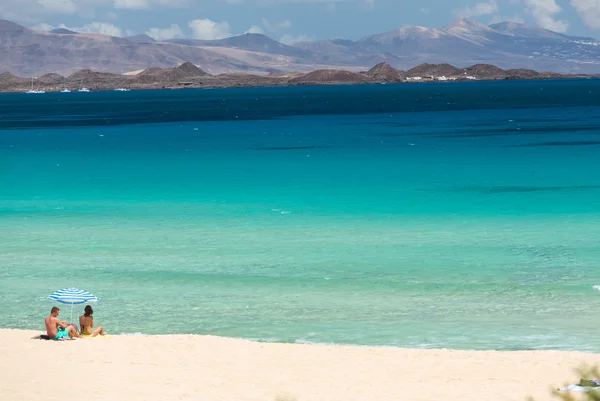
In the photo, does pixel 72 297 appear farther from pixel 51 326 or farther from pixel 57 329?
pixel 51 326

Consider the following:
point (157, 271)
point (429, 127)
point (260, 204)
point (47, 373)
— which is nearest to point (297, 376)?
point (47, 373)

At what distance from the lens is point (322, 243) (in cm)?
3109

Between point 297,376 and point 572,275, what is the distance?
1131 centimetres

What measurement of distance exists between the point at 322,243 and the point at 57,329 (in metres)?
12.8

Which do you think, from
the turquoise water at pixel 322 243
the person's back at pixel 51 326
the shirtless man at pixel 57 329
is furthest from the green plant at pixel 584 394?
the person's back at pixel 51 326

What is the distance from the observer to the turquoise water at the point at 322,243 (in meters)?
22.1

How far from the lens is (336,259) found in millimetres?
28500

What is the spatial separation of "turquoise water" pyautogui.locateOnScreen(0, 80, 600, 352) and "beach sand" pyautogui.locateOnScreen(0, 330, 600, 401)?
1.58 metres

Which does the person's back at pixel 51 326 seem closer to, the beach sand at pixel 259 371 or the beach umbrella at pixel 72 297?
the beach sand at pixel 259 371

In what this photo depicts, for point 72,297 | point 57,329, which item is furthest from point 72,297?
point 57,329

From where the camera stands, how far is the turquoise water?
2206 cm

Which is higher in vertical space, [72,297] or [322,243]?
[72,297]

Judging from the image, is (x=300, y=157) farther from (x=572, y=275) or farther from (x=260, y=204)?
(x=572, y=275)

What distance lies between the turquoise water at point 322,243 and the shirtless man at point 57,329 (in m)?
1.56
